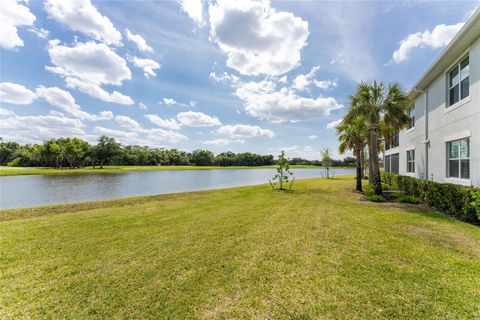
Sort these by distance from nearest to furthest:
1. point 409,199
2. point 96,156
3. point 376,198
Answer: point 409,199
point 376,198
point 96,156

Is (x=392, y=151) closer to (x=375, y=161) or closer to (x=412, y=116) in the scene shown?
(x=412, y=116)

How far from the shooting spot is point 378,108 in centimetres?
1260

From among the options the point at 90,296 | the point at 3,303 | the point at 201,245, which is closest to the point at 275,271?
the point at 201,245

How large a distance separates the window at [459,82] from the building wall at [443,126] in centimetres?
20

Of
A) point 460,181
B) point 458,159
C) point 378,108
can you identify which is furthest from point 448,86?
point 460,181

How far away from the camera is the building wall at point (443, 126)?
281 inches

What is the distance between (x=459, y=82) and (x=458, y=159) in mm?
3042

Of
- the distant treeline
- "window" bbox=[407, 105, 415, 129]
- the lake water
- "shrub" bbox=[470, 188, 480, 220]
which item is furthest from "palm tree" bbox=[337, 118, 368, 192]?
the distant treeline

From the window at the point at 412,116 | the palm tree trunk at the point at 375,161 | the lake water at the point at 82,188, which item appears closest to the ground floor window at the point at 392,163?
the window at the point at 412,116

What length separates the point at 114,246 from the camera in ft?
17.0

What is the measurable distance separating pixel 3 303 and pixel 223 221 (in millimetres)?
5140

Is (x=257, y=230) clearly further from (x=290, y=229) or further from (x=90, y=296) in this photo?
(x=90, y=296)

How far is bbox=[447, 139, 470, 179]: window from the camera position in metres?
7.92

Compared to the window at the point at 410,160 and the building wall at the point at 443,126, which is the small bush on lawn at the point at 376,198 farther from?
the window at the point at 410,160
